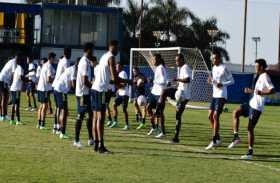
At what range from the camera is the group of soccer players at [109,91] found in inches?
618

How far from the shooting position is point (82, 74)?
16.4 meters

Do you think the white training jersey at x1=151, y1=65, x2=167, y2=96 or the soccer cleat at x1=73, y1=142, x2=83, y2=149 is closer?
the soccer cleat at x1=73, y1=142, x2=83, y2=149

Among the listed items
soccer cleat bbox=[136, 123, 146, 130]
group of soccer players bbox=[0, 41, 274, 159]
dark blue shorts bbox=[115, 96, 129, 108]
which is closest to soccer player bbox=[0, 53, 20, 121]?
group of soccer players bbox=[0, 41, 274, 159]

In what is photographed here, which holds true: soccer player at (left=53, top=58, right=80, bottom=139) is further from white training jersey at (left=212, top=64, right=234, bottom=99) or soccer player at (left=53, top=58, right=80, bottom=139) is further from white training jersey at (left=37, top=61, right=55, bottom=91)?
white training jersey at (left=212, top=64, right=234, bottom=99)

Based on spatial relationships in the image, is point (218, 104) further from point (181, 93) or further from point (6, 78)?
point (6, 78)

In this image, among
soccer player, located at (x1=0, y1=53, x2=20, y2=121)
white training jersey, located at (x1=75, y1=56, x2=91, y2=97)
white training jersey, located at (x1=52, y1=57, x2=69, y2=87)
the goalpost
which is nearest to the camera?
white training jersey, located at (x1=75, y1=56, x2=91, y2=97)

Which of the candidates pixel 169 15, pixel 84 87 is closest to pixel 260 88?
pixel 84 87

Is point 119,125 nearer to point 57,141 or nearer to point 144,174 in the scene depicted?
point 57,141

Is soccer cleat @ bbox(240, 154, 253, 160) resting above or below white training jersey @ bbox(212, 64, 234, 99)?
below

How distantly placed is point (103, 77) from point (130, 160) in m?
2.19

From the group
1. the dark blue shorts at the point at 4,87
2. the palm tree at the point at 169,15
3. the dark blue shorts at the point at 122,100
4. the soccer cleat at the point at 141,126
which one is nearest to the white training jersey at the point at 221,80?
the soccer cleat at the point at 141,126

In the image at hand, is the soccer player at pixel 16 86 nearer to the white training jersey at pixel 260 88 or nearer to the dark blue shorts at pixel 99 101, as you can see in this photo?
the dark blue shorts at pixel 99 101

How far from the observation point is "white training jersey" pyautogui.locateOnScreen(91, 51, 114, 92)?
15.8m

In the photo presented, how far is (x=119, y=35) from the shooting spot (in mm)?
64750
